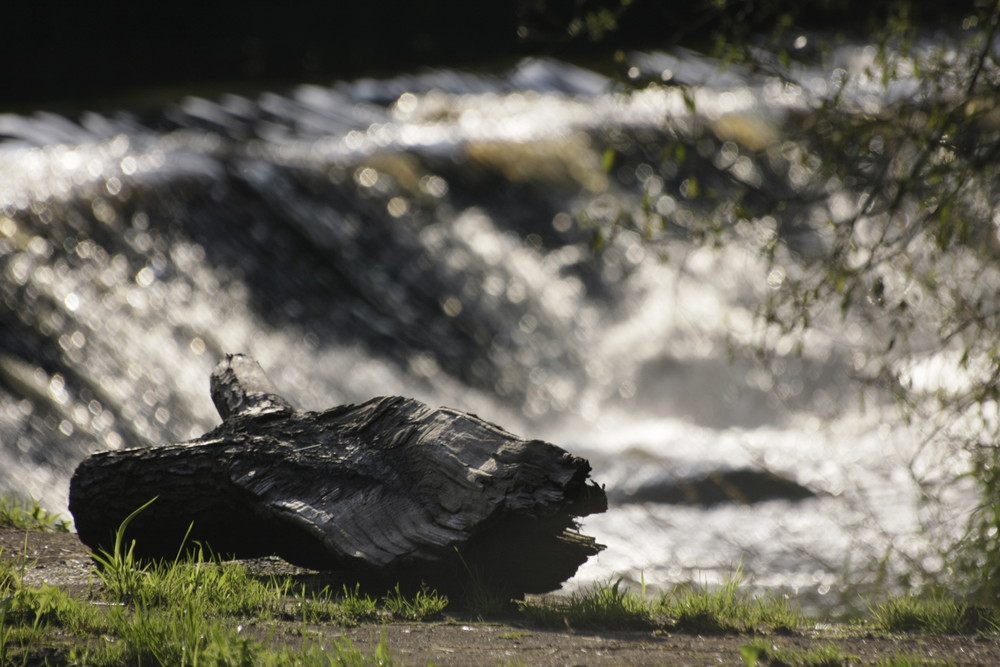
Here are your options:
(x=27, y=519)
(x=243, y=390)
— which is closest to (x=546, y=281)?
(x=27, y=519)

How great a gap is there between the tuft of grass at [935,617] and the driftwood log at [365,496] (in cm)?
108

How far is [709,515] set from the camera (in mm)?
7699

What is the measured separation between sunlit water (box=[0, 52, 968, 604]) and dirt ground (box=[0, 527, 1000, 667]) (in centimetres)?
258

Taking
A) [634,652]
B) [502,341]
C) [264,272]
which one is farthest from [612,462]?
[634,652]

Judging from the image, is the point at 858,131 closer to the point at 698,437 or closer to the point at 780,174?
the point at 698,437

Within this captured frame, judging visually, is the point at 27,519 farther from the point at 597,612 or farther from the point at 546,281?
the point at 546,281

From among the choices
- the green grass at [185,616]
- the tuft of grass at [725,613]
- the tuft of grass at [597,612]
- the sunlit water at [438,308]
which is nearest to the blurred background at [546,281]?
the sunlit water at [438,308]

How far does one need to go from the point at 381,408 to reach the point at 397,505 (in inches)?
16.7

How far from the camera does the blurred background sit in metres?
6.50

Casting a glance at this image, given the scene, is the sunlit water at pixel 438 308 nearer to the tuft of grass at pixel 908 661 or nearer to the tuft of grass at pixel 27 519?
the tuft of grass at pixel 27 519

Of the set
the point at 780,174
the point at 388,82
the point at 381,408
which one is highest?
the point at 388,82

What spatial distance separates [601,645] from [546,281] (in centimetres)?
815

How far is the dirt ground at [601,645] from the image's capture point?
3223mm

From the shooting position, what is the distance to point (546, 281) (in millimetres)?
11430
